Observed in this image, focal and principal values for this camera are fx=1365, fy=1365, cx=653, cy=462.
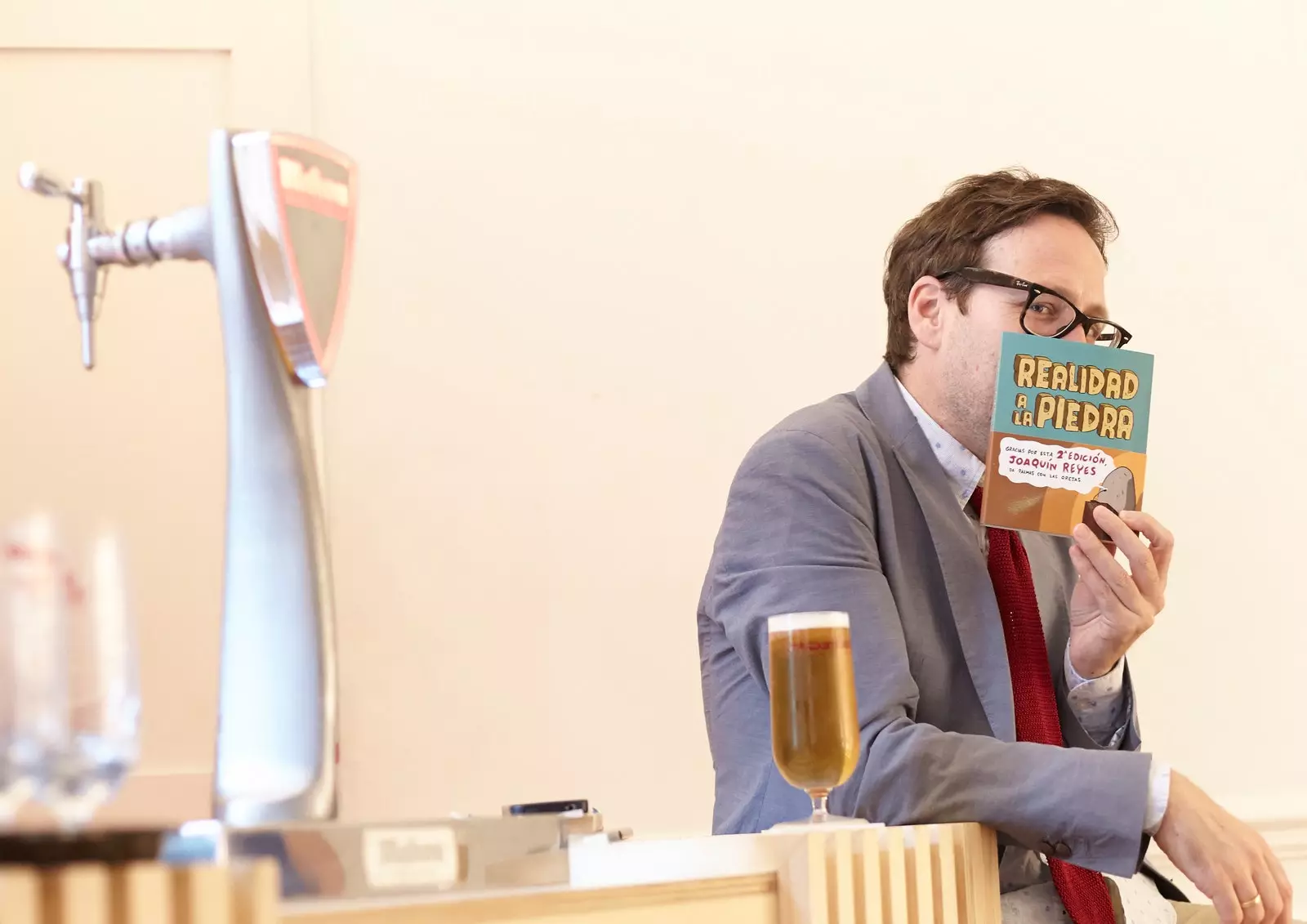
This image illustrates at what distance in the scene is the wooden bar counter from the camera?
→ 51 centimetres

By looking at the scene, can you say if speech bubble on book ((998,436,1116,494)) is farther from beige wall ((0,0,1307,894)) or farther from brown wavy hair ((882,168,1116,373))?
beige wall ((0,0,1307,894))

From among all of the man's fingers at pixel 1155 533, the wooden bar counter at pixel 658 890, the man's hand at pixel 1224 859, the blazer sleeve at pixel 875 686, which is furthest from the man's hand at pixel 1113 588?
the wooden bar counter at pixel 658 890

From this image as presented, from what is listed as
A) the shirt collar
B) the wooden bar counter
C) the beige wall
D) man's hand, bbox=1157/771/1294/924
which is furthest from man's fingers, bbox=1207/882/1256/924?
the beige wall

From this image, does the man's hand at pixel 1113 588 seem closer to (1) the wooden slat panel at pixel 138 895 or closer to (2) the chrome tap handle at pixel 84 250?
(2) the chrome tap handle at pixel 84 250

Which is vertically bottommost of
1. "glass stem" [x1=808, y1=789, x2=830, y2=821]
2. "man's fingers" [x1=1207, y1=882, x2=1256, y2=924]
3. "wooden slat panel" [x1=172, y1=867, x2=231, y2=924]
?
"man's fingers" [x1=1207, y1=882, x2=1256, y2=924]

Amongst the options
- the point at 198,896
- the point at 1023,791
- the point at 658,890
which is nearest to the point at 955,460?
the point at 1023,791

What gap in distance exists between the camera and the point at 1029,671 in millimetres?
1624

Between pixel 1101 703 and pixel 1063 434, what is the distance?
1.40 ft

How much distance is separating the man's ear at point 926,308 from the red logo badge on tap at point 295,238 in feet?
3.88

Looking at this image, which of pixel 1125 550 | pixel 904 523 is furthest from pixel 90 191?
pixel 1125 550

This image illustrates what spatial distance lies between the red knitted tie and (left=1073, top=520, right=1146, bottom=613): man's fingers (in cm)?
11

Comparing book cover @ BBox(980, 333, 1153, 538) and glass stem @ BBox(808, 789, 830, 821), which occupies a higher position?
book cover @ BBox(980, 333, 1153, 538)

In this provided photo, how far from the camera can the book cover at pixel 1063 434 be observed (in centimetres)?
150

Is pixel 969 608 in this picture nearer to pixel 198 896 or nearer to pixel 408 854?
pixel 408 854
